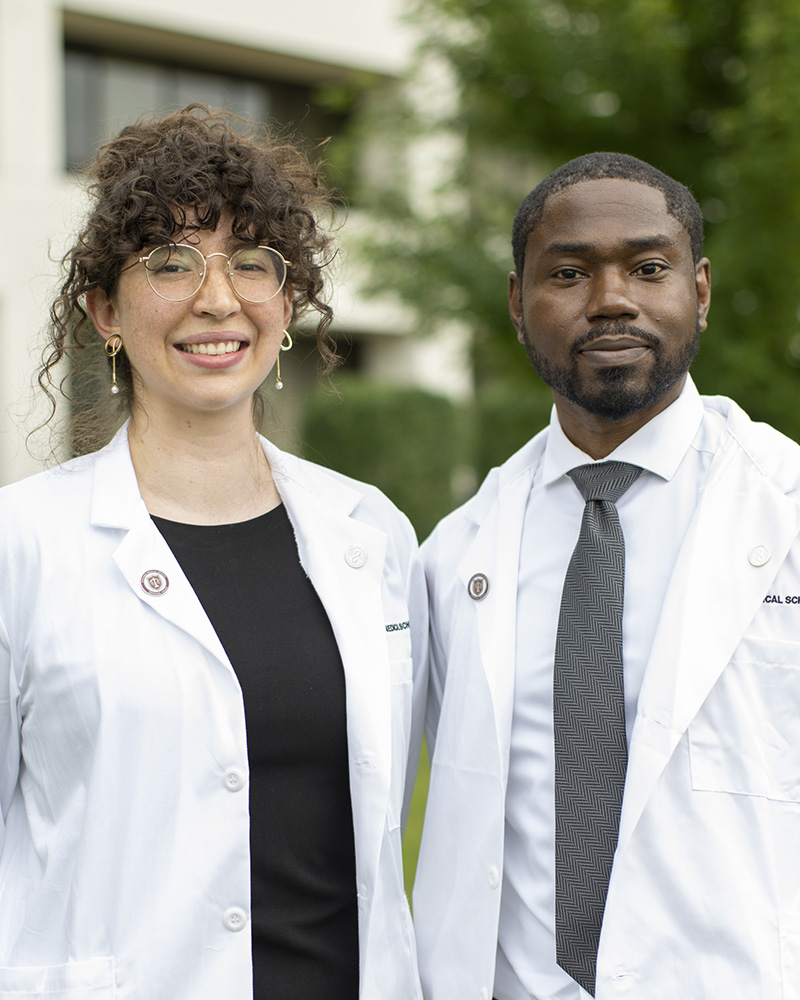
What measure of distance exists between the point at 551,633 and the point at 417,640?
0.49m

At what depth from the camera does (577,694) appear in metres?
2.19

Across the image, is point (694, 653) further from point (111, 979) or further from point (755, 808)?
point (111, 979)

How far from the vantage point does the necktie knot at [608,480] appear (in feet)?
7.74

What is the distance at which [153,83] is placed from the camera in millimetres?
14812

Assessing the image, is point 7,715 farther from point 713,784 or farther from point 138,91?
point 138,91

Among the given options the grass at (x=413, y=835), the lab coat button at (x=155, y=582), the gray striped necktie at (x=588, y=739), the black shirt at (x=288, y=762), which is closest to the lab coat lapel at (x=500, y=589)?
the gray striped necktie at (x=588, y=739)

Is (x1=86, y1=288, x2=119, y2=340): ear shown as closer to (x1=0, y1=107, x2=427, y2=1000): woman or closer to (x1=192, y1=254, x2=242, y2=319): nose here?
(x1=0, y1=107, x2=427, y2=1000): woman

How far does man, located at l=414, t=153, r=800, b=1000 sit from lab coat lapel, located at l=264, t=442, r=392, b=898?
0.20 m

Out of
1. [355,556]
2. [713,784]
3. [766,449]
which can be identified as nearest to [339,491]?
[355,556]

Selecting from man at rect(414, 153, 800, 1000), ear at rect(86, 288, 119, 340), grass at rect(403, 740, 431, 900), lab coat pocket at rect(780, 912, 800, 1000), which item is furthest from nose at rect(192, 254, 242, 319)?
grass at rect(403, 740, 431, 900)

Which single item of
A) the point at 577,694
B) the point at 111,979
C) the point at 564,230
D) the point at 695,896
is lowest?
the point at 111,979

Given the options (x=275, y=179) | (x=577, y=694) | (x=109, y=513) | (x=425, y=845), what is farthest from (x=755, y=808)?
(x=275, y=179)

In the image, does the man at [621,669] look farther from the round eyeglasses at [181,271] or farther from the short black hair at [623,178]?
the round eyeglasses at [181,271]

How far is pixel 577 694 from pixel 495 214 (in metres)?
7.08
